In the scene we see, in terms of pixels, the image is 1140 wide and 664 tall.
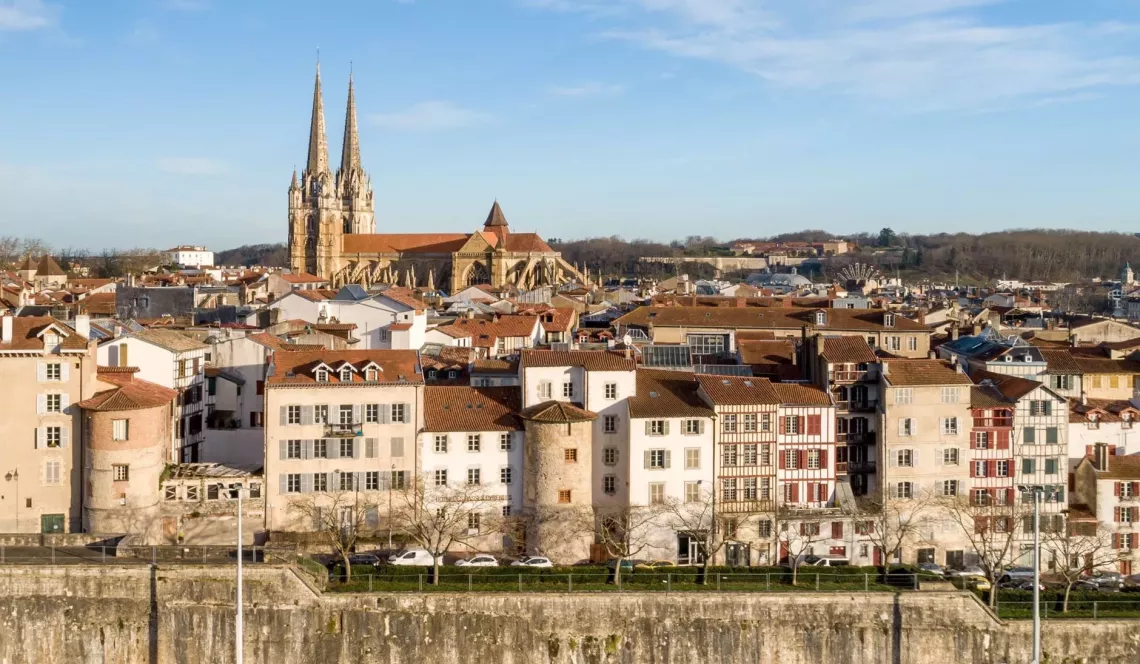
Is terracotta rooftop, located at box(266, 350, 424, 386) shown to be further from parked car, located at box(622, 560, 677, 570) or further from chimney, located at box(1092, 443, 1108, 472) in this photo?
chimney, located at box(1092, 443, 1108, 472)

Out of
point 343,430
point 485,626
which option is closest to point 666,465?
point 485,626

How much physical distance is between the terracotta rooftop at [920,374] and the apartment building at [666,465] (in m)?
8.79

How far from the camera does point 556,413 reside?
160 ft

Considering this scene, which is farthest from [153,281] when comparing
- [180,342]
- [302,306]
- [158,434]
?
[158,434]

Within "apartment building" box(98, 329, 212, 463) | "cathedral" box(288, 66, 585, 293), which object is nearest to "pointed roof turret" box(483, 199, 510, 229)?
"cathedral" box(288, 66, 585, 293)

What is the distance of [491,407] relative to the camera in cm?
5088

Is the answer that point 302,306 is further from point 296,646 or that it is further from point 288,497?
point 296,646

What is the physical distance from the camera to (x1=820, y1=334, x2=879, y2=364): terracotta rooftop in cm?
5288

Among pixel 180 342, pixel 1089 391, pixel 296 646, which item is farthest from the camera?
pixel 1089 391

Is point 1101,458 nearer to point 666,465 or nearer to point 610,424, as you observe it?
point 666,465

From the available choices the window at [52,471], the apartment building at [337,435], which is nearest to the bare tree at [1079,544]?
the apartment building at [337,435]

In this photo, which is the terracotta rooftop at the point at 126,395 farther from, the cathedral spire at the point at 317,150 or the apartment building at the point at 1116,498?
the cathedral spire at the point at 317,150

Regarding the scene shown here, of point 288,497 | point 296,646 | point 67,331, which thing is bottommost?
point 296,646

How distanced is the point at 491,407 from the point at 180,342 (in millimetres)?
15832
